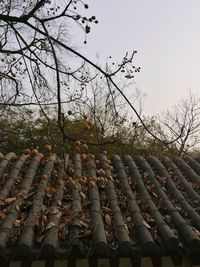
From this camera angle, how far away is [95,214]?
15.3 feet

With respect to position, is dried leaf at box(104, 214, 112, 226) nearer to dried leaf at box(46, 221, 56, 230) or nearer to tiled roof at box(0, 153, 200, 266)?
tiled roof at box(0, 153, 200, 266)

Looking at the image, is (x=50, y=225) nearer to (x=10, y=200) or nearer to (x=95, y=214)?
(x=95, y=214)

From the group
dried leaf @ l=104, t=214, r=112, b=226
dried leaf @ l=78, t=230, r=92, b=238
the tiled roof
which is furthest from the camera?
dried leaf @ l=104, t=214, r=112, b=226

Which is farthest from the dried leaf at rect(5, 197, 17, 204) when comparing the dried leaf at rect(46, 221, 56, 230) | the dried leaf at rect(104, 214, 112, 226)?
the dried leaf at rect(104, 214, 112, 226)

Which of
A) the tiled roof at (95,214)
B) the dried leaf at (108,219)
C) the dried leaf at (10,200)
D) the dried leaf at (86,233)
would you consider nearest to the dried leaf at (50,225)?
the tiled roof at (95,214)

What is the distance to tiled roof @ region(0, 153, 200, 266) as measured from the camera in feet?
12.7

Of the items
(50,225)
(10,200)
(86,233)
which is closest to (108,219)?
(86,233)

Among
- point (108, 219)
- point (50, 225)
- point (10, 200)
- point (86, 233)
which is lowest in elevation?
point (86, 233)

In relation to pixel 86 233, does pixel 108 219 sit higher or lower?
higher

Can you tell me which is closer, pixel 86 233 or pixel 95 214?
pixel 86 233

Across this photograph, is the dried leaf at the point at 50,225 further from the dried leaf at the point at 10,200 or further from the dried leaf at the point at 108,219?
the dried leaf at the point at 10,200

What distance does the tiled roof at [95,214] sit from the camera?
152 inches

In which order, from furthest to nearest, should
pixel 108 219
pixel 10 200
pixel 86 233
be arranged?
pixel 10 200 → pixel 108 219 → pixel 86 233

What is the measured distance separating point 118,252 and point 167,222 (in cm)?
112
